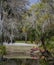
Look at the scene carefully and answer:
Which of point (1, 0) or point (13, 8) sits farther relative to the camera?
point (13, 8)

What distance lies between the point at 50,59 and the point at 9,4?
5.21m

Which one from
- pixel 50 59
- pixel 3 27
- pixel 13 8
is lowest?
pixel 50 59

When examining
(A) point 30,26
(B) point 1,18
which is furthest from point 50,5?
(A) point 30,26

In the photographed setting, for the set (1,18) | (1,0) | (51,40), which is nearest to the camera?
(1,0)

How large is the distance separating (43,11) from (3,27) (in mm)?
3938

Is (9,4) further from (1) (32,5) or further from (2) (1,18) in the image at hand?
(1) (32,5)

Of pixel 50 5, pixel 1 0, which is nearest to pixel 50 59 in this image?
pixel 50 5

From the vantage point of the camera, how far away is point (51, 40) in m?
26.3

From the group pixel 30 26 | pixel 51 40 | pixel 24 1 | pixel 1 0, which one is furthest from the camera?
pixel 30 26

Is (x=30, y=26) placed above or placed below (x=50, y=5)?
below

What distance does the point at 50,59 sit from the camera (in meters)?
22.1

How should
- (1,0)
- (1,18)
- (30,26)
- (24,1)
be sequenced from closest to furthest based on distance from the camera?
(1,0), (1,18), (24,1), (30,26)

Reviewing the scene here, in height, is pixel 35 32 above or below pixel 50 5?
below

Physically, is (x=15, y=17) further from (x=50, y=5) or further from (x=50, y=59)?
(x=50, y=59)
